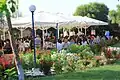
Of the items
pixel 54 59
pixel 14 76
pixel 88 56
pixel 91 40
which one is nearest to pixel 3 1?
pixel 14 76

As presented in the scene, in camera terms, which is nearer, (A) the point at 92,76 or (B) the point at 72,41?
(A) the point at 92,76

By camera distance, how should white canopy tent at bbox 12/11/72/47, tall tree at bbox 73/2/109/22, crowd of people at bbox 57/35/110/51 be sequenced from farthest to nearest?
tall tree at bbox 73/2/109/22
white canopy tent at bbox 12/11/72/47
crowd of people at bbox 57/35/110/51

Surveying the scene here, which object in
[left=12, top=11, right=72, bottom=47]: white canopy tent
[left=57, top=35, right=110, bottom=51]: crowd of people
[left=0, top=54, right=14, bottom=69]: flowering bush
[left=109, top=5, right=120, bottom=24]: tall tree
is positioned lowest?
[left=109, top=5, right=120, bottom=24]: tall tree

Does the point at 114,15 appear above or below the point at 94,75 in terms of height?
below

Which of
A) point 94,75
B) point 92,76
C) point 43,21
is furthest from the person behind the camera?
point 43,21

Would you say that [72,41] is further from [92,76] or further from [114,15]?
[114,15]

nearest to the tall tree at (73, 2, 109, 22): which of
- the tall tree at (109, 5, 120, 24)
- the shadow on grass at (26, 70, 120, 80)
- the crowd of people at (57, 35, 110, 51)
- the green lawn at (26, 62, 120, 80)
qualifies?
the tall tree at (109, 5, 120, 24)

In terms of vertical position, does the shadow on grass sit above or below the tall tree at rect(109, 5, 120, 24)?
above

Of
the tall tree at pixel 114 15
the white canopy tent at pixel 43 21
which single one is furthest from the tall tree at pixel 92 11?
the white canopy tent at pixel 43 21

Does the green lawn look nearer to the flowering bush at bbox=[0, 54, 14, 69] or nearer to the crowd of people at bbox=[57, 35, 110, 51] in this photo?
the flowering bush at bbox=[0, 54, 14, 69]

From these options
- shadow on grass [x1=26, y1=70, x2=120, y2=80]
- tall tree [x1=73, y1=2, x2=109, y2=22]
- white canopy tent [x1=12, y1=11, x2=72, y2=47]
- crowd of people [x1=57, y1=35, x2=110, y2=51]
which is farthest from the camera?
tall tree [x1=73, y1=2, x2=109, y2=22]

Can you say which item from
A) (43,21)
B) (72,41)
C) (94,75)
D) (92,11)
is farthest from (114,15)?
(94,75)

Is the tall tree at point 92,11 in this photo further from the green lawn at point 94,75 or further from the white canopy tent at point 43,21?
the green lawn at point 94,75

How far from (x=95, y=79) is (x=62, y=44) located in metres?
9.50
